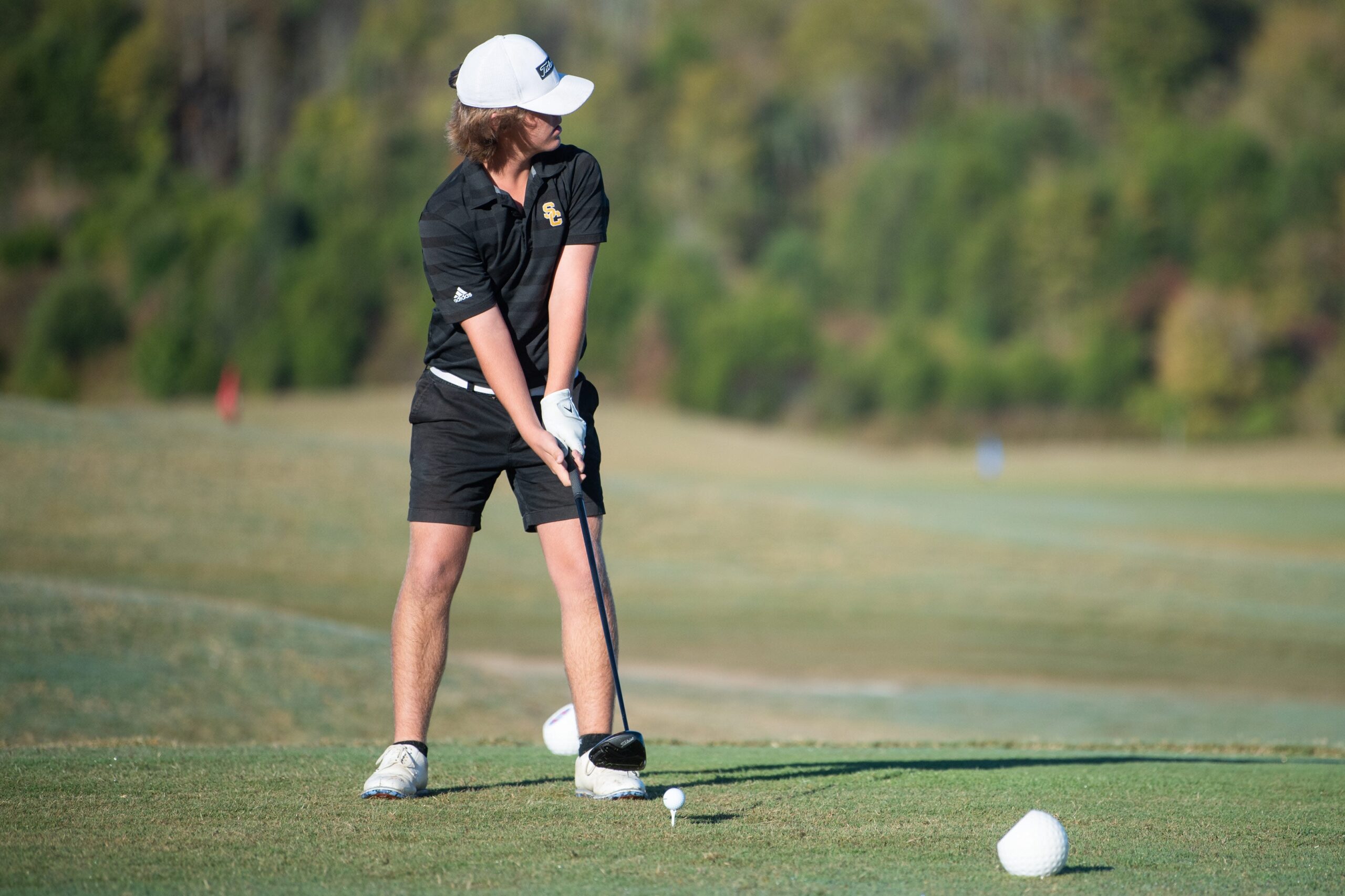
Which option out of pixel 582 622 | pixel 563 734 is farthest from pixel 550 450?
pixel 563 734

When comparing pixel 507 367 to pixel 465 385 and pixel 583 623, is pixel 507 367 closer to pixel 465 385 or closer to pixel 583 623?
pixel 465 385

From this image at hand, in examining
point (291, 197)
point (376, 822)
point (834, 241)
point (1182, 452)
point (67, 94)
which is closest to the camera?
point (376, 822)

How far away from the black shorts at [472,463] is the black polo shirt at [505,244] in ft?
0.34

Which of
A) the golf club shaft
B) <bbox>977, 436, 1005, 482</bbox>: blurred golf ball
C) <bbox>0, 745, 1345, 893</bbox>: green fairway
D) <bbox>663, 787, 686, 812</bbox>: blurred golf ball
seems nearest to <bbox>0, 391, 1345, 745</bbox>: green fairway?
<bbox>0, 745, 1345, 893</bbox>: green fairway

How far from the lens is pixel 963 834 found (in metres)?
4.06

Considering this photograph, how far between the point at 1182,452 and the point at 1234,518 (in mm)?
24546

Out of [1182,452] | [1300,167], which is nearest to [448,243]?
[1182,452]

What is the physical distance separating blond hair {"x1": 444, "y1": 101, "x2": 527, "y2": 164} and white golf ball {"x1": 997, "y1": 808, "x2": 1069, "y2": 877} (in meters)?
2.54

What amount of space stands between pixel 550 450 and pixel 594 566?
0.43 meters

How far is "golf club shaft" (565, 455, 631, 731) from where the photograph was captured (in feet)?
14.9

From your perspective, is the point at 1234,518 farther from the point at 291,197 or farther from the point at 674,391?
the point at 291,197

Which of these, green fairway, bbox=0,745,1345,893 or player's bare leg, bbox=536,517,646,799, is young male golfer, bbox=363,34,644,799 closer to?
player's bare leg, bbox=536,517,646,799

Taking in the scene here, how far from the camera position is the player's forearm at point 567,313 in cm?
457

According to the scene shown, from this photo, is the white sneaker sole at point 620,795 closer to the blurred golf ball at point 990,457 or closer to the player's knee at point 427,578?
the player's knee at point 427,578
